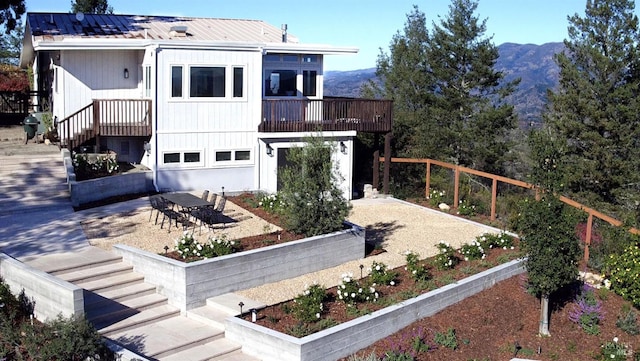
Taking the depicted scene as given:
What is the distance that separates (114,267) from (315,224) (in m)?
4.34

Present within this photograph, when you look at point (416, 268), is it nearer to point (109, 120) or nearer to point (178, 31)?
point (109, 120)

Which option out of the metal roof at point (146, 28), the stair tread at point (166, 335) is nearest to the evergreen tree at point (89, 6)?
the metal roof at point (146, 28)

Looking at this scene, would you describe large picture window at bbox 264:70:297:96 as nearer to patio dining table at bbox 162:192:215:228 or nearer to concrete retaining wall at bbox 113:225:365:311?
patio dining table at bbox 162:192:215:228

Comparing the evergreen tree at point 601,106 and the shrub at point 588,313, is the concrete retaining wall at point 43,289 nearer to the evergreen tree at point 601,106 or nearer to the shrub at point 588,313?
the shrub at point 588,313

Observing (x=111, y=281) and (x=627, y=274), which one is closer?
(x=111, y=281)

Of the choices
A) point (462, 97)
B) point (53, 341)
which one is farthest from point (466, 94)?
point (53, 341)

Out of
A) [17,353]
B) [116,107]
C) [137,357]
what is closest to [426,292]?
[137,357]

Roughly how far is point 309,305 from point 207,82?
10020mm

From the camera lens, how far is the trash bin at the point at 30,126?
23203 mm

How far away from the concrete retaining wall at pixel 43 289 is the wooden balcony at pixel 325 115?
32.3ft

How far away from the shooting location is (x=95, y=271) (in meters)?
14.1

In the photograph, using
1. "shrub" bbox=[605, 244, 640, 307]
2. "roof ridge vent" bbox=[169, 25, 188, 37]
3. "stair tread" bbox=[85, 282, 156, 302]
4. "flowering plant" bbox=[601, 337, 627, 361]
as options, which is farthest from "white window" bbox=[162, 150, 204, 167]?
"flowering plant" bbox=[601, 337, 627, 361]

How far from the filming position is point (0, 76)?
37906 mm

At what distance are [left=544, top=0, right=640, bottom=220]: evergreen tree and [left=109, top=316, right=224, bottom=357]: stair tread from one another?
2206 cm
